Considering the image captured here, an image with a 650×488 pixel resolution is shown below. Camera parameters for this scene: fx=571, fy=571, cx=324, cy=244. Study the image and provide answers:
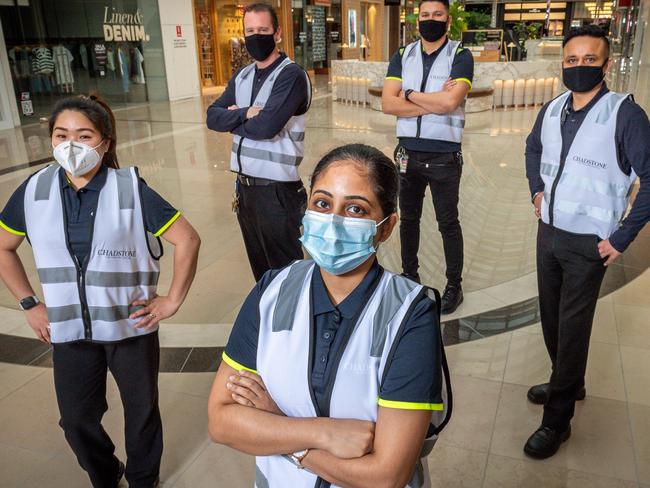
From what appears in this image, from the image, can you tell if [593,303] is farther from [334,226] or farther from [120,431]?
[120,431]

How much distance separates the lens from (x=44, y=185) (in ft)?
6.06

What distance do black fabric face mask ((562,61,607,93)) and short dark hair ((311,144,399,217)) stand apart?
4.07 ft

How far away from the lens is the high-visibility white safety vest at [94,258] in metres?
1.83

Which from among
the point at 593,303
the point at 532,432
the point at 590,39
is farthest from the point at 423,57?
the point at 532,432

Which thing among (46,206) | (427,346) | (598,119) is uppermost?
(598,119)

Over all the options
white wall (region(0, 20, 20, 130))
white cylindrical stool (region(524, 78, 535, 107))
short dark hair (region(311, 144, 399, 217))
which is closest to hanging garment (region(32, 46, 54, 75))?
white wall (region(0, 20, 20, 130))

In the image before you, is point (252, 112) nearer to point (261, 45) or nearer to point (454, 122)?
point (261, 45)

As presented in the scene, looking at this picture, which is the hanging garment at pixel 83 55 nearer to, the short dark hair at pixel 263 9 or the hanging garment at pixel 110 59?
the hanging garment at pixel 110 59

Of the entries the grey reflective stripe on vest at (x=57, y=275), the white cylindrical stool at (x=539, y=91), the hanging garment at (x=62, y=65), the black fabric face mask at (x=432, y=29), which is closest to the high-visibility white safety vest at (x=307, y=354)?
the grey reflective stripe on vest at (x=57, y=275)

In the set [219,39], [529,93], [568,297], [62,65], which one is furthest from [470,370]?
[219,39]

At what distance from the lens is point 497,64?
1243 cm

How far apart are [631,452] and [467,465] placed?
702 mm

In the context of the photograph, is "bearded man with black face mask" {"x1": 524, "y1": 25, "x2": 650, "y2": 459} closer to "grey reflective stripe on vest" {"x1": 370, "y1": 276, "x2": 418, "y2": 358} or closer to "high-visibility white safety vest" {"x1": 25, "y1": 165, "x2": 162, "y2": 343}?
"grey reflective stripe on vest" {"x1": 370, "y1": 276, "x2": 418, "y2": 358}

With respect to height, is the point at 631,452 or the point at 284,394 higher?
the point at 284,394
